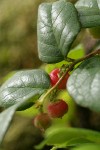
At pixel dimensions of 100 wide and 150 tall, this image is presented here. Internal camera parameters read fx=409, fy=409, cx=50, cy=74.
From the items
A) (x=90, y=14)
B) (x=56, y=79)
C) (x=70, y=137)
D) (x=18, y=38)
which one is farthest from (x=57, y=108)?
(x=18, y=38)

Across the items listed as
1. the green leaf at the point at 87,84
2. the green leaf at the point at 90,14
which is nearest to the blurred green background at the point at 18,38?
the green leaf at the point at 90,14

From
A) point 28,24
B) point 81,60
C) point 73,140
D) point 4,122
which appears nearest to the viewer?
point 4,122

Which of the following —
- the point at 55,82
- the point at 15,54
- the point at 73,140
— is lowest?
the point at 15,54

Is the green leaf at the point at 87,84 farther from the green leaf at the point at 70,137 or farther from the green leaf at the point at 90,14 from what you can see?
the green leaf at the point at 70,137

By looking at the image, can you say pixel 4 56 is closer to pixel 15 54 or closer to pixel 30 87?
pixel 15 54

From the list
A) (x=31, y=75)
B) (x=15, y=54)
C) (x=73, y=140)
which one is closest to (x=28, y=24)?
(x=15, y=54)

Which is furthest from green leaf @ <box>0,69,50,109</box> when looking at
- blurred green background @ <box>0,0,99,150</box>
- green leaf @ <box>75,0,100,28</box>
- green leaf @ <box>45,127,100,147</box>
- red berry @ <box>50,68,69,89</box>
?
blurred green background @ <box>0,0,99,150</box>
